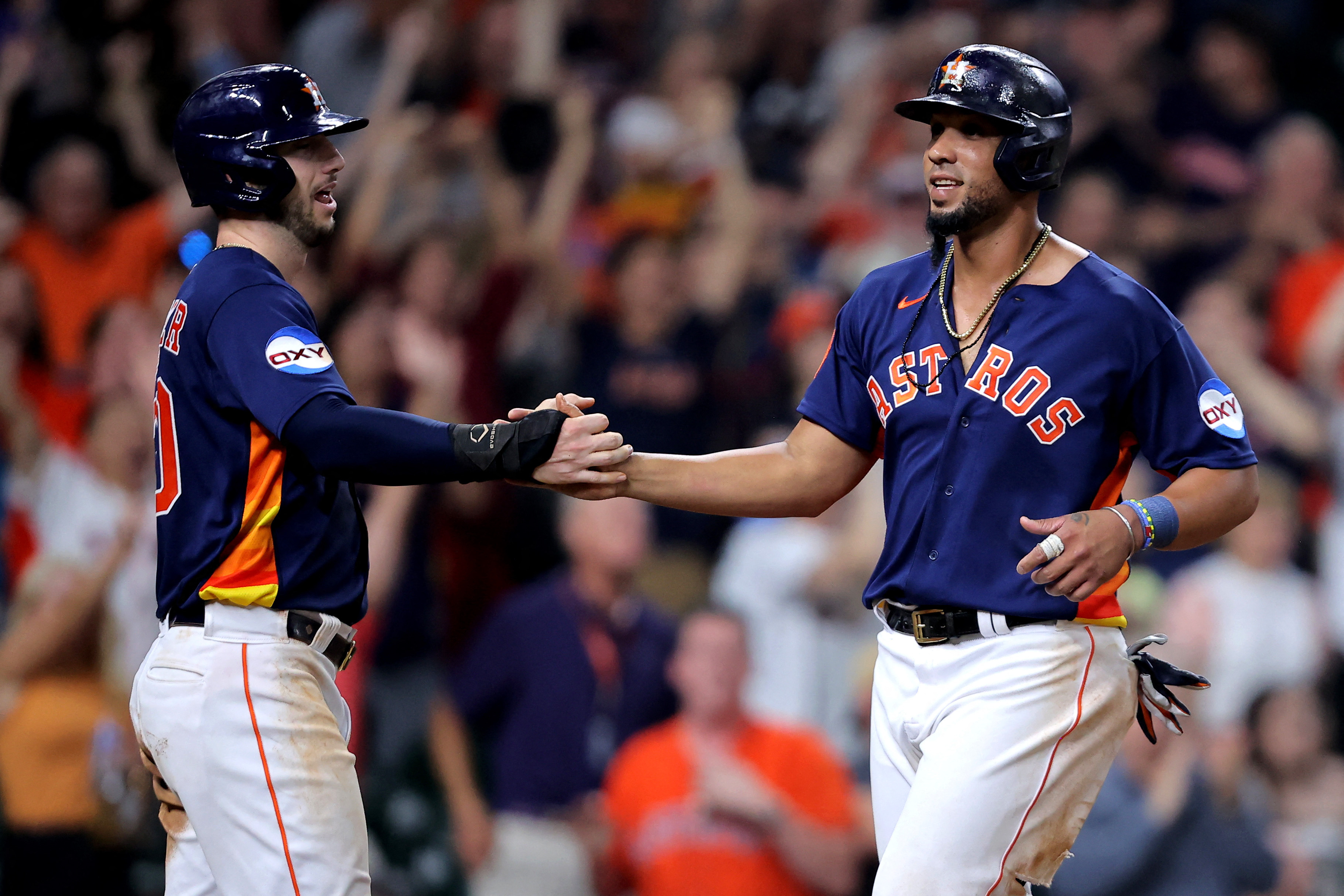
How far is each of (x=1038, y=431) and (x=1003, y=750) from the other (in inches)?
30.7

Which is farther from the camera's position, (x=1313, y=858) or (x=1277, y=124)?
(x=1277, y=124)

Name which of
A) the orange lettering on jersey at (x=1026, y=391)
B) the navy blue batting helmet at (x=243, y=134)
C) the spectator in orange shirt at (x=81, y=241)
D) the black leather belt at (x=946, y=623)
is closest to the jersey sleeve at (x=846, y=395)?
the orange lettering on jersey at (x=1026, y=391)

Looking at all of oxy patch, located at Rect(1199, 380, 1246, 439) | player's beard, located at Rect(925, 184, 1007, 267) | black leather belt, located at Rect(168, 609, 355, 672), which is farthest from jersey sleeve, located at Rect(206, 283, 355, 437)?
oxy patch, located at Rect(1199, 380, 1246, 439)

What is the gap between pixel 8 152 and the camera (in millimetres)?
8320

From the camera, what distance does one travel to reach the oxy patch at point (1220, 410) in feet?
12.1

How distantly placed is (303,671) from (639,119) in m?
6.05

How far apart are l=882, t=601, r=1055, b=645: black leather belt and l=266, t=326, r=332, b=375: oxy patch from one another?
159 centimetres

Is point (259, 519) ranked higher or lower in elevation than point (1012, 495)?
higher

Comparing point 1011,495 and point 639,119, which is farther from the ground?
point 639,119

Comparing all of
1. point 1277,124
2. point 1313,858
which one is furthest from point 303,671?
point 1277,124

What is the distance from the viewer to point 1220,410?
12.2 ft

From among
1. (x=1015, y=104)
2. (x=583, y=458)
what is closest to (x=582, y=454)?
(x=583, y=458)

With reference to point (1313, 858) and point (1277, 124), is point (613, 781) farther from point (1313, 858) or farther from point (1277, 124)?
point (1277, 124)

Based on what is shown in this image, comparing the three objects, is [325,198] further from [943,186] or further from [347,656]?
[943,186]
